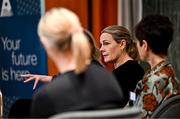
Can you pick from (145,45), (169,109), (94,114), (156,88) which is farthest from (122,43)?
(94,114)

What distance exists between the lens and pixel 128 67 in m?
2.88

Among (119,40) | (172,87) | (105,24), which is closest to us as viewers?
(172,87)

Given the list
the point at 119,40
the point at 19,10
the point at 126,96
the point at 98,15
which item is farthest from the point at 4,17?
the point at 126,96

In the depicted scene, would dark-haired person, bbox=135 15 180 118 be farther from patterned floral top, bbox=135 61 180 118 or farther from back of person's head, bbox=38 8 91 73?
back of person's head, bbox=38 8 91 73

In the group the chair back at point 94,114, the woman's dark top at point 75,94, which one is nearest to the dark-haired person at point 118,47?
the woman's dark top at point 75,94

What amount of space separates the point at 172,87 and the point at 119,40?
0.67 metres

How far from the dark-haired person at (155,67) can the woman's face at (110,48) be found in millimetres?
433

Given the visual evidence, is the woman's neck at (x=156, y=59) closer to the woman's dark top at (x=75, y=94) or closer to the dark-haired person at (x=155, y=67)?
the dark-haired person at (x=155, y=67)

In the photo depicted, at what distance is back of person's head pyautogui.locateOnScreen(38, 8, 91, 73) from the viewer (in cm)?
166

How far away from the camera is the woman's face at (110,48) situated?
3.02 meters

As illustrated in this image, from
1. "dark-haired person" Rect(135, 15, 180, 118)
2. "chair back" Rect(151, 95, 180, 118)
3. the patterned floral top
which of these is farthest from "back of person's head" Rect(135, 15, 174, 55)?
"chair back" Rect(151, 95, 180, 118)

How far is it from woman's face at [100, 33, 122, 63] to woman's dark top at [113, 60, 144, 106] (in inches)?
5.6

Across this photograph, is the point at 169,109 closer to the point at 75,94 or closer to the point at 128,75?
the point at 128,75

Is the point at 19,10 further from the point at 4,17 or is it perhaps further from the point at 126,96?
the point at 126,96
